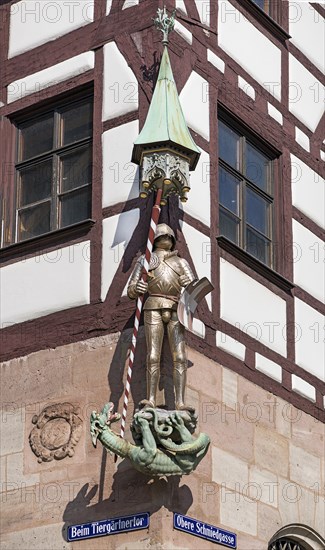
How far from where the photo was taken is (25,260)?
15492 millimetres

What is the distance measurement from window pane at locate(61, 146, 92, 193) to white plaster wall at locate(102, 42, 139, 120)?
44cm

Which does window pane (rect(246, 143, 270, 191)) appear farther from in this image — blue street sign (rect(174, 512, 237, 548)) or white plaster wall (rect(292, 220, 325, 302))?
blue street sign (rect(174, 512, 237, 548))

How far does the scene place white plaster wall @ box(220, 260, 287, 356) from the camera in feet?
49.9

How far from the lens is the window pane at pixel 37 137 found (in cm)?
1609

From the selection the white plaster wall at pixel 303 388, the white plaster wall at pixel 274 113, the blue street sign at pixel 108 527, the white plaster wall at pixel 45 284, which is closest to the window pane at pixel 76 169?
the white plaster wall at pixel 45 284

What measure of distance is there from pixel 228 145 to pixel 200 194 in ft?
3.57

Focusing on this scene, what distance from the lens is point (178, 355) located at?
45.6 feet

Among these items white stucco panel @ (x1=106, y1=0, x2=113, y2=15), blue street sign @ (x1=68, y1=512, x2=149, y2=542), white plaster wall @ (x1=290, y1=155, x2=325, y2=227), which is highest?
white stucco panel @ (x1=106, y1=0, x2=113, y2=15)

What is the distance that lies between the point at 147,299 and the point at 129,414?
94 centimetres

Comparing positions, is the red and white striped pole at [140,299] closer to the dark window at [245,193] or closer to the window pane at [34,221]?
the dark window at [245,193]

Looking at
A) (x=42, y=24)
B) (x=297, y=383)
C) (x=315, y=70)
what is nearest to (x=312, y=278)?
(x=297, y=383)

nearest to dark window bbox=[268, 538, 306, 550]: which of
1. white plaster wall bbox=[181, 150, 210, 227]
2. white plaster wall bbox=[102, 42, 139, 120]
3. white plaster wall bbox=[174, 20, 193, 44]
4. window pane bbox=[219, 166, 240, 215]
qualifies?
Answer: white plaster wall bbox=[181, 150, 210, 227]

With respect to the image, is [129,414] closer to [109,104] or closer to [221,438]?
[221,438]

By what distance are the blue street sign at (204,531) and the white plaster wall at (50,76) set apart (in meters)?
4.39
